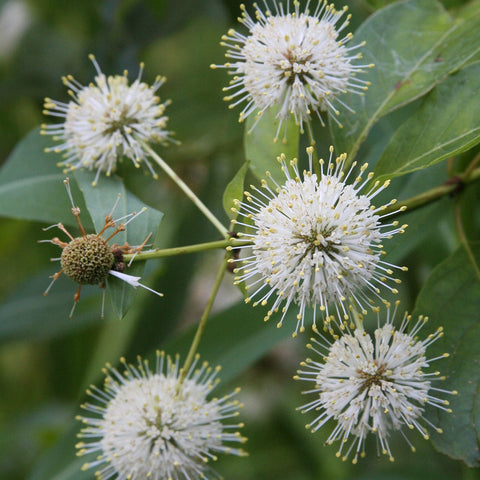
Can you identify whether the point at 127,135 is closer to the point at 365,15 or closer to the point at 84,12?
the point at 365,15

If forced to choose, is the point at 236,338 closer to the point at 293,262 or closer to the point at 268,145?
the point at 268,145

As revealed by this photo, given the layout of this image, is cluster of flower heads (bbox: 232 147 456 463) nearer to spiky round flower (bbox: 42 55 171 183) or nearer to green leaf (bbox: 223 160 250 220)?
green leaf (bbox: 223 160 250 220)

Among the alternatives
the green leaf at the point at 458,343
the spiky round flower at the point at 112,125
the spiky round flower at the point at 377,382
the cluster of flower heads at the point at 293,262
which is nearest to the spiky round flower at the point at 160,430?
the cluster of flower heads at the point at 293,262

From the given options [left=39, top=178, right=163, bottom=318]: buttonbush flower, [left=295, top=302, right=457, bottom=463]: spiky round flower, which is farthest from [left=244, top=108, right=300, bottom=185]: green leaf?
[left=295, top=302, right=457, bottom=463]: spiky round flower

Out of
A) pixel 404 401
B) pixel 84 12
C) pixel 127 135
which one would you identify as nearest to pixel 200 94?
pixel 84 12

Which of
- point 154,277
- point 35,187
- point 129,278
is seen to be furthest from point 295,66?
point 154,277

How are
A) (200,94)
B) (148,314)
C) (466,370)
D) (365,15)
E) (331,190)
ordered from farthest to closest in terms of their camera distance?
(200,94), (148,314), (365,15), (466,370), (331,190)

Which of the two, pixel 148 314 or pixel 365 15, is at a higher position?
pixel 365 15
